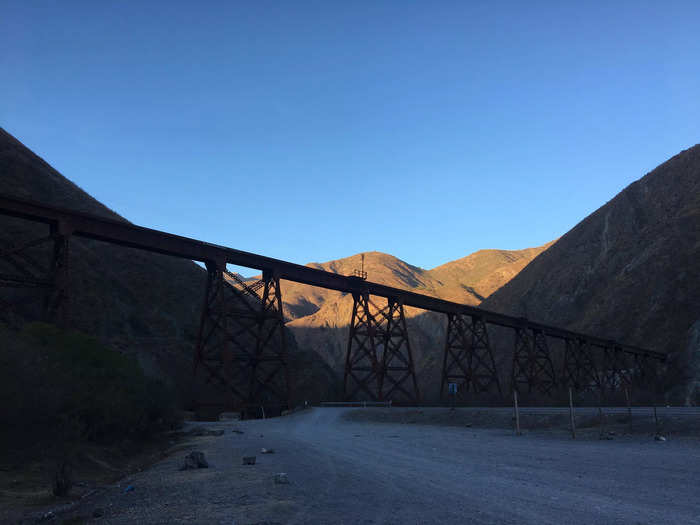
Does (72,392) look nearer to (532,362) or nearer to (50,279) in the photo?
(50,279)

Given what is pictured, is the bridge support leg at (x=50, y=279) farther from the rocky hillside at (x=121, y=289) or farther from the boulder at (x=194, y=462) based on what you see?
the boulder at (x=194, y=462)

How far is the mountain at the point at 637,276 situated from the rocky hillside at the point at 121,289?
3468 cm

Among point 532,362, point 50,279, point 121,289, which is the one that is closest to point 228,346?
point 50,279

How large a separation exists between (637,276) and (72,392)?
6356 centimetres

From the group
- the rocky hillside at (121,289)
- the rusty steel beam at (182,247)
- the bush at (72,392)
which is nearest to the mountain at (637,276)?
the rusty steel beam at (182,247)

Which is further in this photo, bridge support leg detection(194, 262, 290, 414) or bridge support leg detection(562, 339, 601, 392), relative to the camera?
bridge support leg detection(562, 339, 601, 392)

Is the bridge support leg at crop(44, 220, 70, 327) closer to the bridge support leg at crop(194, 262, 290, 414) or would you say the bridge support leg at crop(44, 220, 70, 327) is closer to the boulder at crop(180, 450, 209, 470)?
the bridge support leg at crop(194, 262, 290, 414)

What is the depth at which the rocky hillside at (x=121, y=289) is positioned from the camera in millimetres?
35938

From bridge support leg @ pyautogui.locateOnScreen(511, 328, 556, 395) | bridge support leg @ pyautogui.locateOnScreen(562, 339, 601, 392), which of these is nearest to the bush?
bridge support leg @ pyautogui.locateOnScreen(511, 328, 556, 395)

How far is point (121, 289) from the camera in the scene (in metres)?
43.1

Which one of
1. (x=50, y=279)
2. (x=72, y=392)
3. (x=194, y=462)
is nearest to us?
(x=194, y=462)

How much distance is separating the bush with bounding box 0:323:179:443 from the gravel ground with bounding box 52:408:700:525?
2.92 meters

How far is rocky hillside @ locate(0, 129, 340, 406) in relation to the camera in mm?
35938

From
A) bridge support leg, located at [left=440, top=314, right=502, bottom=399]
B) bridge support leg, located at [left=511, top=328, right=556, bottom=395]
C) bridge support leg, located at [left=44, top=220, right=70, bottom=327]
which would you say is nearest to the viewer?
bridge support leg, located at [left=44, top=220, right=70, bottom=327]
